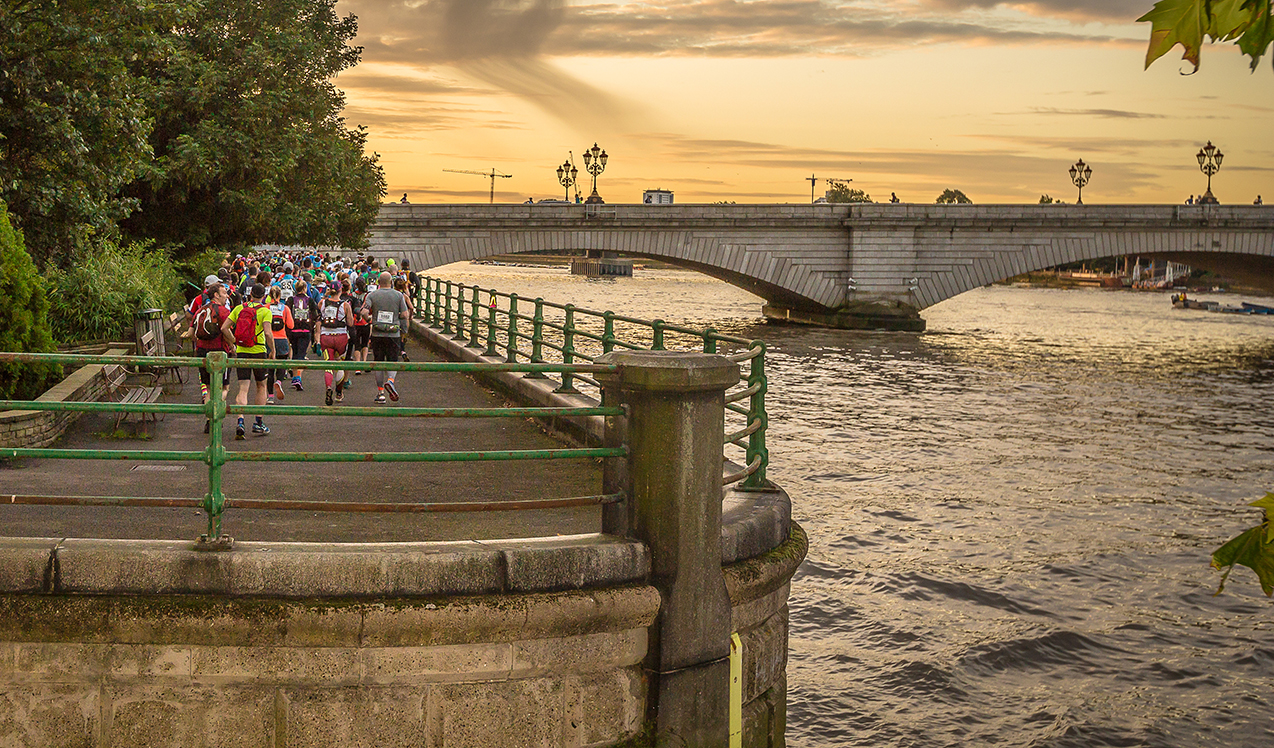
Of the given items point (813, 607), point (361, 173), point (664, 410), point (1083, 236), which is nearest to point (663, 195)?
point (1083, 236)

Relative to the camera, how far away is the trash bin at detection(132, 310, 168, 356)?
1502 cm

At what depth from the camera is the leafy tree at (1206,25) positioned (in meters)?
1.88

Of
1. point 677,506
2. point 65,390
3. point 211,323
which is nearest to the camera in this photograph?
point 677,506

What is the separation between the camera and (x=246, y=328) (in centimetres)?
1158

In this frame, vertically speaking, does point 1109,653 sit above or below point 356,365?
below

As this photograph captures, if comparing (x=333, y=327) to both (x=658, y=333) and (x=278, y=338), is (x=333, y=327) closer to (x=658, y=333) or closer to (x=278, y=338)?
(x=278, y=338)

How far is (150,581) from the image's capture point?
5.46 m

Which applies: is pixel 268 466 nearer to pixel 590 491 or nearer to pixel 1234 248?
pixel 590 491

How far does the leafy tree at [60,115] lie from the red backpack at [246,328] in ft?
23.2

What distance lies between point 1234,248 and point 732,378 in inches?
2213

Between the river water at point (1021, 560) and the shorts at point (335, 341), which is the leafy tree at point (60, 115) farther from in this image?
the river water at point (1021, 560)

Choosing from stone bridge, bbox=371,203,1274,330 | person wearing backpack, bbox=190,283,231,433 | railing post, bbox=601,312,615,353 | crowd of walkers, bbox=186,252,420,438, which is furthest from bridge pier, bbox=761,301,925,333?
person wearing backpack, bbox=190,283,231,433

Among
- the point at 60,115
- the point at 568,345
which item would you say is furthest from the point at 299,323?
the point at 60,115

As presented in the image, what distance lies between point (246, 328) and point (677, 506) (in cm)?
684
